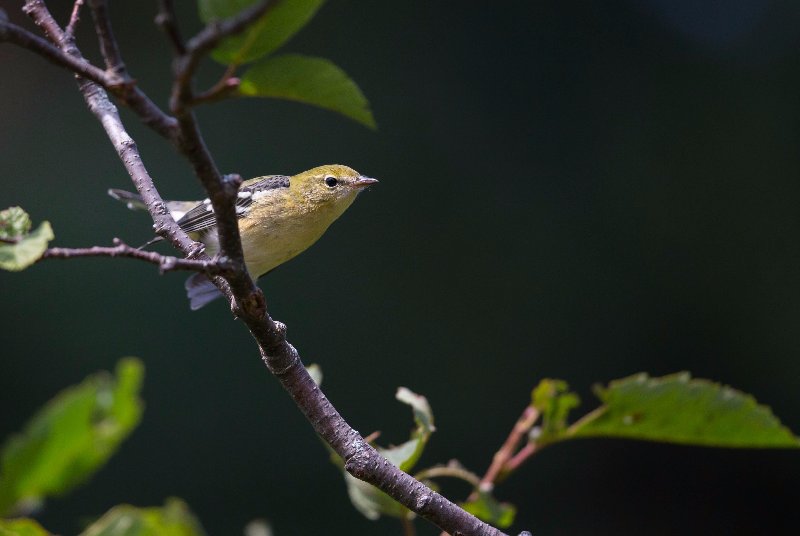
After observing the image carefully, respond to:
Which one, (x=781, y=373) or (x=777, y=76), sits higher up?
(x=777, y=76)

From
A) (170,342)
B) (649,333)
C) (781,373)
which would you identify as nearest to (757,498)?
(781,373)

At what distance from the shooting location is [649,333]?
6.42 metres

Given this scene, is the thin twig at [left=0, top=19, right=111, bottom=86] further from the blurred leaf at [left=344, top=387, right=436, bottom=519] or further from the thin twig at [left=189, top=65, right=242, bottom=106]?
the blurred leaf at [left=344, top=387, right=436, bottom=519]

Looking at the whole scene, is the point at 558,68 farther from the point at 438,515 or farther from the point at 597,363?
the point at 438,515

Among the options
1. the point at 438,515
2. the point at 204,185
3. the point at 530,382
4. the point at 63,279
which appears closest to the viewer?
the point at 204,185

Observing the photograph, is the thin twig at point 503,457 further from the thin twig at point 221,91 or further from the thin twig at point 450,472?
the thin twig at point 221,91

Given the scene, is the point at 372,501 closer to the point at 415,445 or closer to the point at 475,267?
the point at 415,445

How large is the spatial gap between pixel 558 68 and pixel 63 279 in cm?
457

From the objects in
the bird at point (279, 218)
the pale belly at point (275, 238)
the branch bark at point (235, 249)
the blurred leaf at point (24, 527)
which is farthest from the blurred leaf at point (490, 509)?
the pale belly at point (275, 238)

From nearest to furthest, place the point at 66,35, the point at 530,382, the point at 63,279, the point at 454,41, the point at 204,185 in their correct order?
the point at 204,185, the point at 66,35, the point at 63,279, the point at 530,382, the point at 454,41

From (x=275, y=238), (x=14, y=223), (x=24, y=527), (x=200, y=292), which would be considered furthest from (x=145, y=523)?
(x=275, y=238)

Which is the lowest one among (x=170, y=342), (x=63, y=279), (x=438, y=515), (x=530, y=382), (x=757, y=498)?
(x=757, y=498)

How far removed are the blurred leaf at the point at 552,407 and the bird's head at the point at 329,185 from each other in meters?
1.59

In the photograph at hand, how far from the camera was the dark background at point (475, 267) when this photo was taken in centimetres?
505
